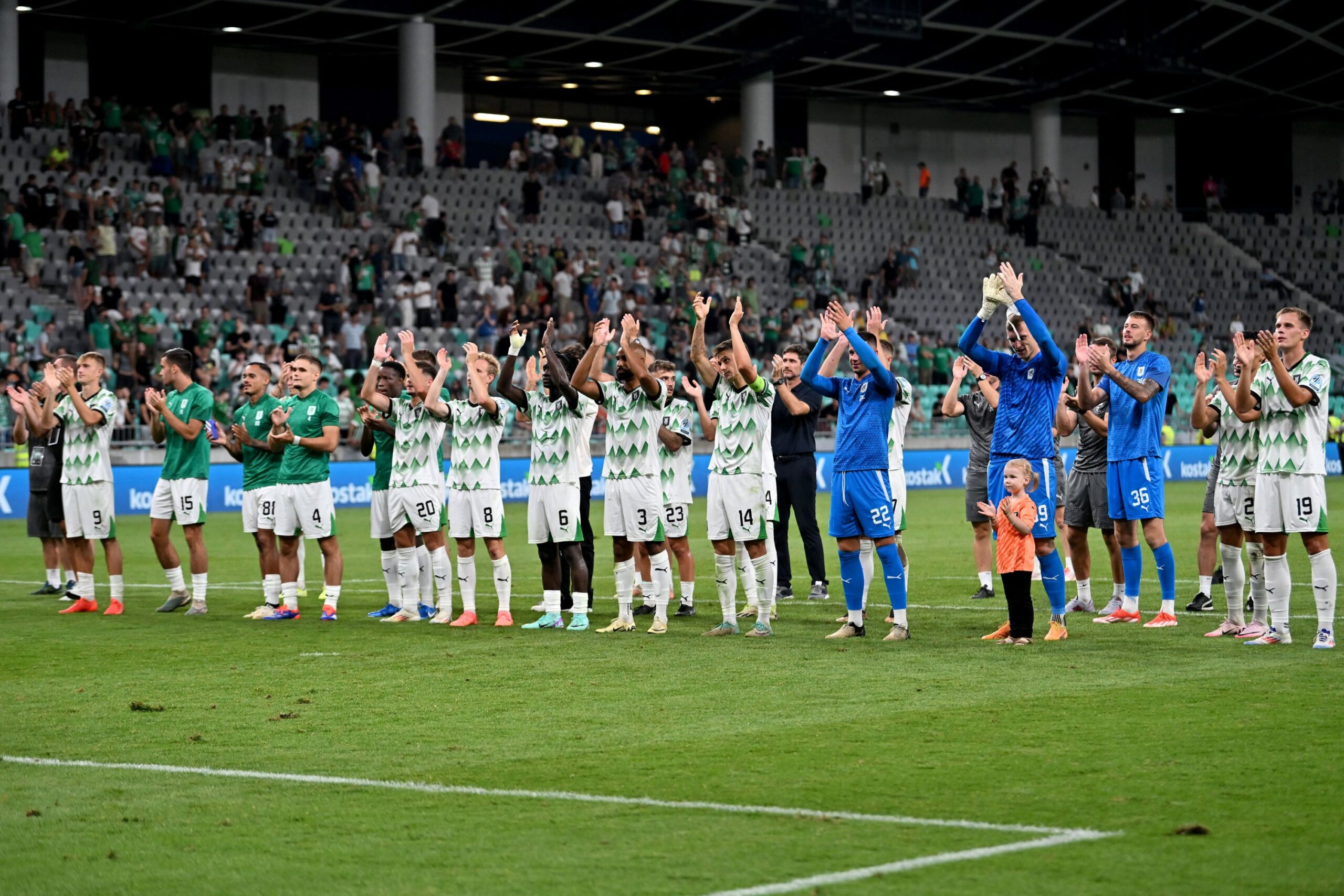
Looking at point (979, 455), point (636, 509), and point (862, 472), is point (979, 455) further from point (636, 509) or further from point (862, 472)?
point (636, 509)

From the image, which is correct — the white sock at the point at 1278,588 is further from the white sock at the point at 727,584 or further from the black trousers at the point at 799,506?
the black trousers at the point at 799,506

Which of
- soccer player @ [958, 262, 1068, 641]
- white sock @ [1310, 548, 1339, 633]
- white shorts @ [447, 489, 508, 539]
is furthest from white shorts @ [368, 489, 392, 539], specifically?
white sock @ [1310, 548, 1339, 633]

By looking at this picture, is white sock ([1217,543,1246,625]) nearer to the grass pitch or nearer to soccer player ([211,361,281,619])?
the grass pitch

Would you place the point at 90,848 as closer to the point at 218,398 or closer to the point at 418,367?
the point at 418,367

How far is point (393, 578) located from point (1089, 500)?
6.29 metres

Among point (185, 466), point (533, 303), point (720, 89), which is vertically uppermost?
point (720, 89)

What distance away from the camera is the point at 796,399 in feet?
48.3

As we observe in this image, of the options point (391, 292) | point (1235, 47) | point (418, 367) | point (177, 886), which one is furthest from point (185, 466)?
point (1235, 47)

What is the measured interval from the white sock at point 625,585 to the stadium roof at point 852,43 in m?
30.7

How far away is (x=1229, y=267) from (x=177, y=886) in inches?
2185

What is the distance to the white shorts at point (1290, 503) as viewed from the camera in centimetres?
1177

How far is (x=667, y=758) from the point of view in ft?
27.1

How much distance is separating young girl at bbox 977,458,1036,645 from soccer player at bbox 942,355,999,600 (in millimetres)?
3177

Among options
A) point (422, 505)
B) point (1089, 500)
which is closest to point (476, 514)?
point (422, 505)
